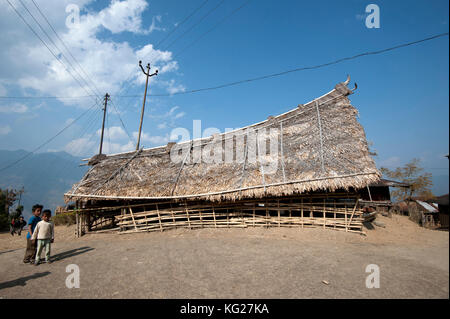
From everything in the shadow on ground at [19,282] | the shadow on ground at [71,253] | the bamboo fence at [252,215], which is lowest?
the shadow on ground at [71,253]

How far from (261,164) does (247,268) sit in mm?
5017

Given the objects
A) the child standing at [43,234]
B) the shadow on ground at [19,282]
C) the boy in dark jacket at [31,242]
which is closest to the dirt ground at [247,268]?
the shadow on ground at [19,282]

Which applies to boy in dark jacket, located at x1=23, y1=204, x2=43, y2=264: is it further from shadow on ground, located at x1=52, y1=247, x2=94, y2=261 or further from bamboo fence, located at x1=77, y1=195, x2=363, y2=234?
bamboo fence, located at x1=77, y1=195, x2=363, y2=234

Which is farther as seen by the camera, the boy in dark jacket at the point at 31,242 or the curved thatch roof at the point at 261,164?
the curved thatch roof at the point at 261,164

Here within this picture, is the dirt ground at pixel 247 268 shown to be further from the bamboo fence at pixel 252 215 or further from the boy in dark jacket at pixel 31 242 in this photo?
the bamboo fence at pixel 252 215

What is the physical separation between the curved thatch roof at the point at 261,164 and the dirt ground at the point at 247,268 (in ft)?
6.18

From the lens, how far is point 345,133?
931 centimetres

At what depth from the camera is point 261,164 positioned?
9406 mm

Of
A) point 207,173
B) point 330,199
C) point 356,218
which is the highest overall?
point 207,173

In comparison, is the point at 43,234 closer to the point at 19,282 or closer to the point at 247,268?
the point at 19,282

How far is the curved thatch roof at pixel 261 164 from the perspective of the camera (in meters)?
8.05

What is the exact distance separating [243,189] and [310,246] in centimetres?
300
